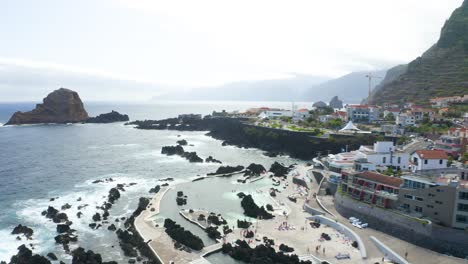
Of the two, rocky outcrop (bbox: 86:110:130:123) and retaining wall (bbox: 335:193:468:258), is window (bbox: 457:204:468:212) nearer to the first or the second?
retaining wall (bbox: 335:193:468:258)

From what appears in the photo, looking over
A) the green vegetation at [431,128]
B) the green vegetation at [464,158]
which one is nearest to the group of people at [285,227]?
the green vegetation at [464,158]

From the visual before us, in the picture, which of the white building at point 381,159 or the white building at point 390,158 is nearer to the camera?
the white building at point 381,159

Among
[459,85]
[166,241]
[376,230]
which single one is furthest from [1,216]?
[459,85]

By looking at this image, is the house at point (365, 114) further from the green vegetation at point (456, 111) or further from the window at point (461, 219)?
the window at point (461, 219)

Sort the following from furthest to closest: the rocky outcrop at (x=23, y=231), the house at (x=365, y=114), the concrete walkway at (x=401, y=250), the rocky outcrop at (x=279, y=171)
Answer: 1. the house at (x=365, y=114)
2. the rocky outcrop at (x=279, y=171)
3. the rocky outcrop at (x=23, y=231)
4. the concrete walkway at (x=401, y=250)

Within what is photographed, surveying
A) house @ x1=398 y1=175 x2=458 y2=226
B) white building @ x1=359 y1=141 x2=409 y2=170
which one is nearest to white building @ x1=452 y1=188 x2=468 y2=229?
house @ x1=398 y1=175 x2=458 y2=226

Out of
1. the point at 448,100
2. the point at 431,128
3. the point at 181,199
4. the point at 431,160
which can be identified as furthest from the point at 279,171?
the point at 448,100
